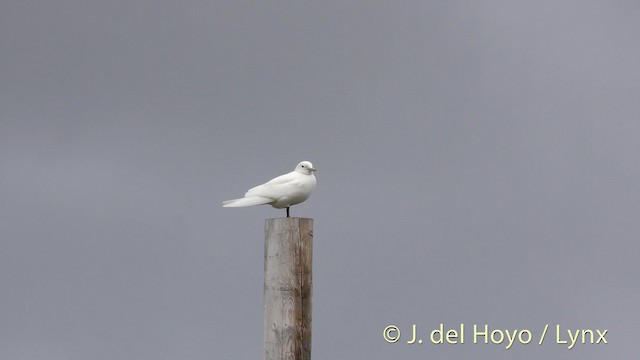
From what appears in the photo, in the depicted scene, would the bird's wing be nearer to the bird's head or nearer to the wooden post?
the bird's head

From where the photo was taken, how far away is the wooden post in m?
9.34

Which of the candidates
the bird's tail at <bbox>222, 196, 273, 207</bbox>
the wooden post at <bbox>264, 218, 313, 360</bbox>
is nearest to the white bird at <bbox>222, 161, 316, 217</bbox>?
the bird's tail at <bbox>222, 196, 273, 207</bbox>

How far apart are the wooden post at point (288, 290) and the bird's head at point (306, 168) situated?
278 centimetres

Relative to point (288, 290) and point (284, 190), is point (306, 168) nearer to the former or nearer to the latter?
point (284, 190)

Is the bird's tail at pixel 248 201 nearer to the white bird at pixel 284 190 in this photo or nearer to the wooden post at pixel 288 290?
the white bird at pixel 284 190

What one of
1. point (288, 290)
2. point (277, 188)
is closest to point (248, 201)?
point (277, 188)

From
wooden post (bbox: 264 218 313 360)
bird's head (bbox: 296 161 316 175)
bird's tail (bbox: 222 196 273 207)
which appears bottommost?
wooden post (bbox: 264 218 313 360)

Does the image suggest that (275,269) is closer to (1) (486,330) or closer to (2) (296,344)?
(2) (296,344)

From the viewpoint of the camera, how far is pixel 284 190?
12211mm

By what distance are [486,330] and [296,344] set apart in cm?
678

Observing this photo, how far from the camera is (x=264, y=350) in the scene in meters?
9.45

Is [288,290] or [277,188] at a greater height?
[277,188]

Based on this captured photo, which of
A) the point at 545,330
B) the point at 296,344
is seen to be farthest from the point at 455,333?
Answer: the point at 296,344

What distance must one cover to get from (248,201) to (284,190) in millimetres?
511
